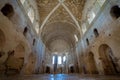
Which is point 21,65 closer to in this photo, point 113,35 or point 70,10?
point 113,35

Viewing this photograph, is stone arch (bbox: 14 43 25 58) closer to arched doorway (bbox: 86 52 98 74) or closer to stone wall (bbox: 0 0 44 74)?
stone wall (bbox: 0 0 44 74)

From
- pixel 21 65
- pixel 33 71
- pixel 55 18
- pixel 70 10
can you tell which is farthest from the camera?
pixel 55 18

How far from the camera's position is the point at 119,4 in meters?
6.63

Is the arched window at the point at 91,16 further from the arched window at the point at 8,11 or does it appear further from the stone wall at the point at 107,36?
the arched window at the point at 8,11

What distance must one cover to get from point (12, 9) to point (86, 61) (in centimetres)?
976

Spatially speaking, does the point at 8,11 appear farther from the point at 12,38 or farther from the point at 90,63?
the point at 90,63

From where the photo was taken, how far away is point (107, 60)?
8789 mm

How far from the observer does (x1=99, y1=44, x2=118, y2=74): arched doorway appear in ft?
27.1

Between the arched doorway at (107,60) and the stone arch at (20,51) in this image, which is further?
the stone arch at (20,51)

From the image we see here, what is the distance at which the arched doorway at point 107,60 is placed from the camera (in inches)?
325

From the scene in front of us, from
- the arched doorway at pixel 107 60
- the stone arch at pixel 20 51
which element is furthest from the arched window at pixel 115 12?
the stone arch at pixel 20 51

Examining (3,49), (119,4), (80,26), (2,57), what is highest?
(80,26)

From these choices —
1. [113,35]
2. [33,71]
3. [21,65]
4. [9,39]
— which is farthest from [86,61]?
[9,39]

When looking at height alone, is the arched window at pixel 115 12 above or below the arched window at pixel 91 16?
below
